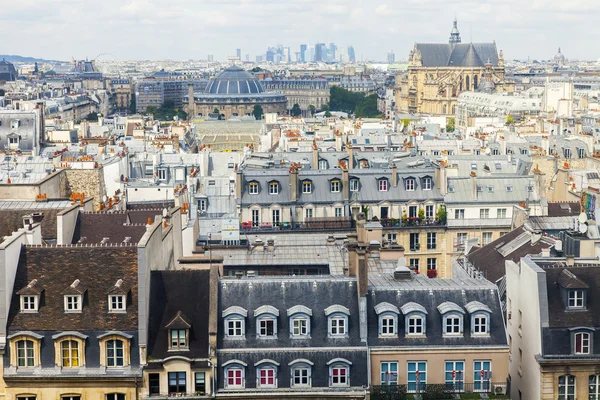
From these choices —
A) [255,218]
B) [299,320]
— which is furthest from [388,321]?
[255,218]

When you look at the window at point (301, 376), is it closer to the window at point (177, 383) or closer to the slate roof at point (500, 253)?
the window at point (177, 383)

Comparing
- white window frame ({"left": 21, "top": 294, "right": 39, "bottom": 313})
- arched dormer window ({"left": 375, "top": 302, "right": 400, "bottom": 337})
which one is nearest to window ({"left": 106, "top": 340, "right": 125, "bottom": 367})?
white window frame ({"left": 21, "top": 294, "right": 39, "bottom": 313})

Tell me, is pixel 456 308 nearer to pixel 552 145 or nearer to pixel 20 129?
pixel 552 145

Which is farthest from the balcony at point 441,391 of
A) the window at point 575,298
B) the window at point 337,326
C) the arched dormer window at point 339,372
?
the window at point 575,298

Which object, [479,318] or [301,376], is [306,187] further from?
[301,376]

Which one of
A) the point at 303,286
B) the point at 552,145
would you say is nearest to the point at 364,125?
the point at 552,145

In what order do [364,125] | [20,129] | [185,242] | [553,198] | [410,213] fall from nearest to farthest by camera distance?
[185,242] → [410,213] → [553,198] → [20,129] → [364,125]

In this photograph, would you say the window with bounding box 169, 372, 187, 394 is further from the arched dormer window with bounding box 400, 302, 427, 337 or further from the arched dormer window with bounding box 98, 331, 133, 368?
the arched dormer window with bounding box 400, 302, 427, 337
